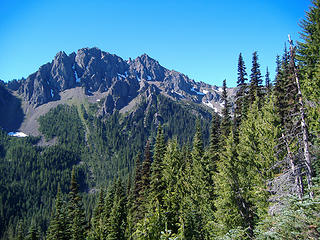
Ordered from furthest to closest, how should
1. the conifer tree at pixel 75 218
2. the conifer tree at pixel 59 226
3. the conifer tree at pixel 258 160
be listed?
the conifer tree at pixel 75 218 < the conifer tree at pixel 59 226 < the conifer tree at pixel 258 160

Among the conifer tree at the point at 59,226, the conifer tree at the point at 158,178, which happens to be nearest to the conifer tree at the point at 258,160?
the conifer tree at the point at 158,178

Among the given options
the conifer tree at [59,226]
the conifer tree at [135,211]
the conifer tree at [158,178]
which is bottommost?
the conifer tree at [59,226]

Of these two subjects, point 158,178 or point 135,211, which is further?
point 135,211

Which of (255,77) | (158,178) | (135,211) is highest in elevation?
(255,77)

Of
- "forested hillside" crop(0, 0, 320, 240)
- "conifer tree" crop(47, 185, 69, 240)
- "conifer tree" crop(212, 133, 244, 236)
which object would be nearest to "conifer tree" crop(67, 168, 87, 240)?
"forested hillside" crop(0, 0, 320, 240)

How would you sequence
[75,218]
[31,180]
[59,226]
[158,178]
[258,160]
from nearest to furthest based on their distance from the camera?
[258,160], [158,178], [59,226], [75,218], [31,180]

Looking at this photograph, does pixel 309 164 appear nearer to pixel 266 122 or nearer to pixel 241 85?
pixel 266 122

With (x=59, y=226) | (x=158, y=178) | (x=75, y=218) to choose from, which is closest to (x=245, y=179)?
(x=158, y=178)

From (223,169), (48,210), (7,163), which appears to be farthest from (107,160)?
(223,169)

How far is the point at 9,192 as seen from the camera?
147000 millimetres

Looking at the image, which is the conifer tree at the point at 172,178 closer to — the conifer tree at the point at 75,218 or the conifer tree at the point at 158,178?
the conifer tree at the point at 158,178

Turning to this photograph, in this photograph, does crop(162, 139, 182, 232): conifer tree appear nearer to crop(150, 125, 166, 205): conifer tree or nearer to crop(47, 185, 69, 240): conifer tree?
crop(150, 125, 166, 205): conifer tree

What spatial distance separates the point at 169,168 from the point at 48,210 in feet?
489

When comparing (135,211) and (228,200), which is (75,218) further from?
(228,200)
